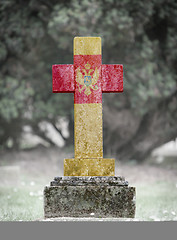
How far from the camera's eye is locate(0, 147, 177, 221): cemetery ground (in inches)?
197

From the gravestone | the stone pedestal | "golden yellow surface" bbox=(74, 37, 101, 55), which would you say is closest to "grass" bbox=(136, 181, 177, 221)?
the stone pedestal

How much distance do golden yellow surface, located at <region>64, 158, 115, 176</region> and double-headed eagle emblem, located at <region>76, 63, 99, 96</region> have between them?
85cm

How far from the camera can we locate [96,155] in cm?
433

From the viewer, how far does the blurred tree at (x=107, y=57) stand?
8.38 m

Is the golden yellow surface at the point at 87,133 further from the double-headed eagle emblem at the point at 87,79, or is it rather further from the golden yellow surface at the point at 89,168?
the double-headed eagle emblem at the point at 87,79

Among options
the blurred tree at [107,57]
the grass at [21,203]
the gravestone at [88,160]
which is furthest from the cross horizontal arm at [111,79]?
the blurred tree at [107,57]

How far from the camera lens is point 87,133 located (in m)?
4.33

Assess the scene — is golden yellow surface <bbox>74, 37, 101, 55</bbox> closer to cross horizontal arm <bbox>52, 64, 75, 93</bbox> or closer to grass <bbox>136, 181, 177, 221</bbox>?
cross horizontal arm <bbox>52, 64, 75, 93</bbox>

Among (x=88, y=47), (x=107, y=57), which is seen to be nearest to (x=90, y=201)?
(x=88, y=47)

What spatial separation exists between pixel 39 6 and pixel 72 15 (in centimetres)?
113

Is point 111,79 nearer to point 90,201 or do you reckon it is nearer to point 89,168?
point 89,168

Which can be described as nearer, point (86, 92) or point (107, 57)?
point (86, 92)

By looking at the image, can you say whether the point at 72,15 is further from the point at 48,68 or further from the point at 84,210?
the point at 84,210

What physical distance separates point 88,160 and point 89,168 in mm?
99
